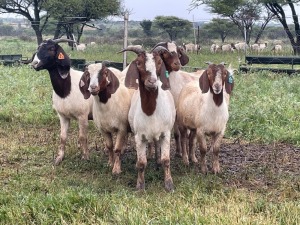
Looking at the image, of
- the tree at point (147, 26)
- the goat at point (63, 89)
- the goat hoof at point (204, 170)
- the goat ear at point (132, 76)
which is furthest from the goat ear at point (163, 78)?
the tree at point (147, 26)

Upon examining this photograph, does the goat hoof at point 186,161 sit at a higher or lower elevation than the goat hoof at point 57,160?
lower

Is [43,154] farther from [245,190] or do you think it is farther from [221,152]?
[245,190]

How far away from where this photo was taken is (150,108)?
255 inches

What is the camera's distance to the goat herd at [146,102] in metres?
6.52

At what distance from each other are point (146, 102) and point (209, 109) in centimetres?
99

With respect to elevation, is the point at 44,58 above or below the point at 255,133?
above

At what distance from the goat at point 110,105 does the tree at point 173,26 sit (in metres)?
33.8

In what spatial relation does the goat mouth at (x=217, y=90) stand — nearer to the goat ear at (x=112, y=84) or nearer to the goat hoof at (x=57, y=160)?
the goat ear at (x=112, y=84)

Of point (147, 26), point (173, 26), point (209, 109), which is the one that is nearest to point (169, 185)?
point (209, 109)

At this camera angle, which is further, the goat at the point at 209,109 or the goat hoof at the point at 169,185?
the goat at the point at 209,109

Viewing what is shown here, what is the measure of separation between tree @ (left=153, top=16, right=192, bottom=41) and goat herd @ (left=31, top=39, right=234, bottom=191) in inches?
1306

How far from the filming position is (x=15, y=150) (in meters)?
8.25

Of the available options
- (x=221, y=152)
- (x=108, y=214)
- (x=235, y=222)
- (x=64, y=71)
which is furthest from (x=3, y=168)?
(x=235, y=222)

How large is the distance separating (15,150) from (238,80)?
24.8 ft
